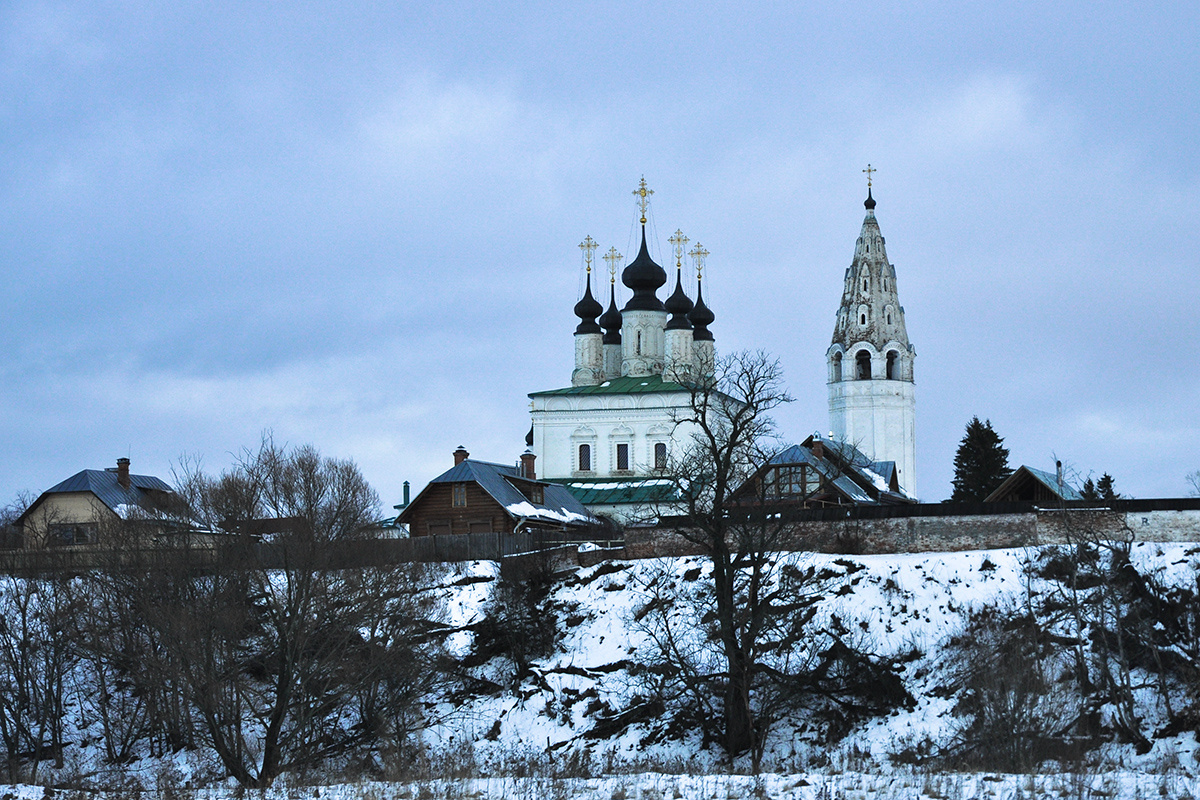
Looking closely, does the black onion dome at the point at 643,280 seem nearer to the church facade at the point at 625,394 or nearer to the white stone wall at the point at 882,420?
the church facade at the point at 625,394

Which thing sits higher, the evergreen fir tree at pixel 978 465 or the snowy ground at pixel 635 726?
the evergreen fir tree at pixel 978 465

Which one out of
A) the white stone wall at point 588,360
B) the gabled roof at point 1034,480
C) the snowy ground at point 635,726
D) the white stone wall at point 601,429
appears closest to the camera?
the snowy ground at point 635,726

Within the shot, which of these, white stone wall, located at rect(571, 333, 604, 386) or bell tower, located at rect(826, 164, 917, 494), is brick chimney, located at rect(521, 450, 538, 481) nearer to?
white stone wall, located at rect(571, 333, 604, 386)

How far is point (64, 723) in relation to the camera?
29.7 m

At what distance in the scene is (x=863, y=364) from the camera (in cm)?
6619

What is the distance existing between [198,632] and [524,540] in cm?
1023

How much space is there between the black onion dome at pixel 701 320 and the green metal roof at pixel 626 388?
2.95 meters

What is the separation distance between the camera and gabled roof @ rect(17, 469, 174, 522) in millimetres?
40062

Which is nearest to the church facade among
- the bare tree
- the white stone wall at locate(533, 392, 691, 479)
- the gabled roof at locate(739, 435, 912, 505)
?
the white stone wall at locate(533, 392, 691, 479)

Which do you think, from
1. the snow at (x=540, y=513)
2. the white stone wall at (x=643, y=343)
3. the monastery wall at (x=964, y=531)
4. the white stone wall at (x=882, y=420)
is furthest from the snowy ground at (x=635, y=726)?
the white stone wall at (x=882, y=420)

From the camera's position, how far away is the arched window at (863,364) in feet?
216

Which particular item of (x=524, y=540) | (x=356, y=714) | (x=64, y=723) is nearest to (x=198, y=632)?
(x=356, y=714)

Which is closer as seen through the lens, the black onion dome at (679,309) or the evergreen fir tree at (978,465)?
the evergreen fir tree at (978,465)

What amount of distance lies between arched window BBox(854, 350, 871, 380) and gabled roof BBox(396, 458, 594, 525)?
86.4ft
